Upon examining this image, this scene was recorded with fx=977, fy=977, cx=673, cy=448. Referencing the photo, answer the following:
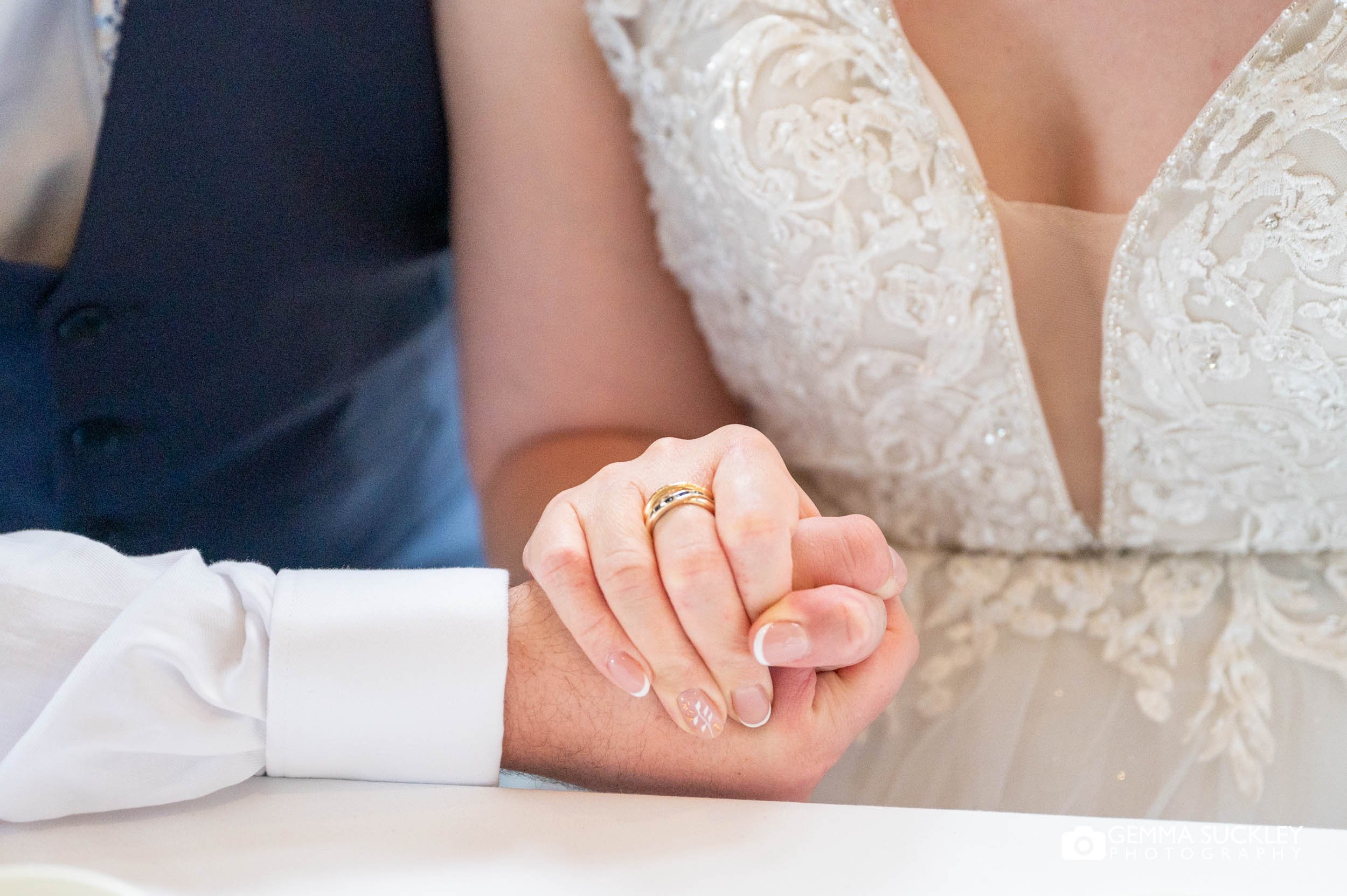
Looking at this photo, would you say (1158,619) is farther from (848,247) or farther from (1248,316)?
(848,247)

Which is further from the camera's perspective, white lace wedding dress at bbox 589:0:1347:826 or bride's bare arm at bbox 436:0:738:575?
bride's bare arm at bbox 436:0:738:575

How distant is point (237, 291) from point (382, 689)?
1.43 feet

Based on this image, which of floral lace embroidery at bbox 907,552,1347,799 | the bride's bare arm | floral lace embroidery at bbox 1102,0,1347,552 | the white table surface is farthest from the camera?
the bride's bare arm

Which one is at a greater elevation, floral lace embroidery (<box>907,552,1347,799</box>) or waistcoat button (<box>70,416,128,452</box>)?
waistcoat button (<box>70,416,128,452</box>)

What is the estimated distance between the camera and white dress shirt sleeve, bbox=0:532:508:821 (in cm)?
49

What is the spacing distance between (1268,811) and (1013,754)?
159mm

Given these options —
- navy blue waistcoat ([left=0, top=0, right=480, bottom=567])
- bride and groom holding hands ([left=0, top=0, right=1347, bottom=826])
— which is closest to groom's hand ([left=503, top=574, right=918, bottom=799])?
bride and groom holding hands ([left=0, top=0, right=1347, bottom=826])

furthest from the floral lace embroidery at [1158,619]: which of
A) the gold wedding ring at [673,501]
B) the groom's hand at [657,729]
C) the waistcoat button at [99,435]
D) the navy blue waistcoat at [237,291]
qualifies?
the waistcoat button at [99,435]

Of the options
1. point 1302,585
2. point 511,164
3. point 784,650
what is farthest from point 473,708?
point 1302,585

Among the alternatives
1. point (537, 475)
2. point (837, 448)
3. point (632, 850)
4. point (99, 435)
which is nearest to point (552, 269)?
point (537, 475)

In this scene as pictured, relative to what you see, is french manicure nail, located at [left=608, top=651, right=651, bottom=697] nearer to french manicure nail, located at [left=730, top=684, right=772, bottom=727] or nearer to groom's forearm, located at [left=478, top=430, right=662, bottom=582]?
french manicure nail, located at [left=730, top=684, right=772, bottom=727]

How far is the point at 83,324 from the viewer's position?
0.74m

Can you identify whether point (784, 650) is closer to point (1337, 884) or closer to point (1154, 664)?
point (1337, 884)

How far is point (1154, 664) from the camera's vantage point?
2.35 feet
